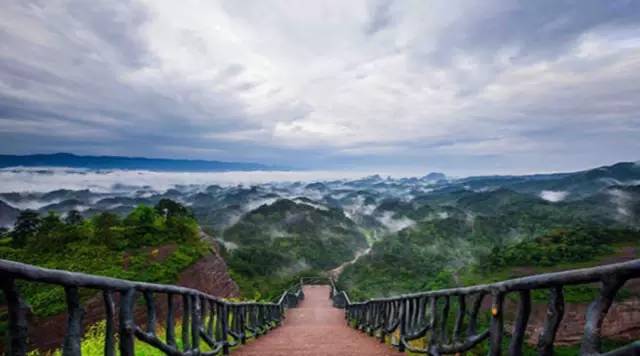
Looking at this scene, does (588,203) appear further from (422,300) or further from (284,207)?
(422,300)

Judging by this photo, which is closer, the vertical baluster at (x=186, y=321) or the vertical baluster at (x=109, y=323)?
the vertical baluster at (x=109, y=323)

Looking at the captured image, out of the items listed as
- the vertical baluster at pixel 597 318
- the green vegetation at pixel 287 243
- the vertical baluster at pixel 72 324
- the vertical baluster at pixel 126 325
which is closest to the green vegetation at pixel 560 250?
the green vegetation at pixel 287 243

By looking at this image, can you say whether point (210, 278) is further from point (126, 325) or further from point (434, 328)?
point (126, 325)

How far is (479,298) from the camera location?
3.95 meters

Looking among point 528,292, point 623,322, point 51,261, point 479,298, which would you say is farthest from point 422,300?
point 623,322

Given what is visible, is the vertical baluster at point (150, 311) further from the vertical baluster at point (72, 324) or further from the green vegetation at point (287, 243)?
the green vegetation at point (287, 243)

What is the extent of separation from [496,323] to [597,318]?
1.23 meters

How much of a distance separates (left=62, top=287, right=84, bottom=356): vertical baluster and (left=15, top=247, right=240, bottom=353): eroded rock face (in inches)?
247

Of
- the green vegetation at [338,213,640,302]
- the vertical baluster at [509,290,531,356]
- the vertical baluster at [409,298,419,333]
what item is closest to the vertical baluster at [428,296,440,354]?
the vertical baluster at [409,298,419,333]

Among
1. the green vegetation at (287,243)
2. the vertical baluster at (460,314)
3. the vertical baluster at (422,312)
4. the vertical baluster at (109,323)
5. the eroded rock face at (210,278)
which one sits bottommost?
the green vegetation at (287,243)

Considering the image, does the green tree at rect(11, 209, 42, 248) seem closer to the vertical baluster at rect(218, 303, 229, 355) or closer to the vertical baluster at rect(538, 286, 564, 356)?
the vertical baluster at rect(218, 303, 229, 355)

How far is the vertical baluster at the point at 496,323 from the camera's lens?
3.46 m

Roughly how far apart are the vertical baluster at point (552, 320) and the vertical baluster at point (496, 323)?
669 mm

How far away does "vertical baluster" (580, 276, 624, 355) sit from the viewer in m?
2.30
